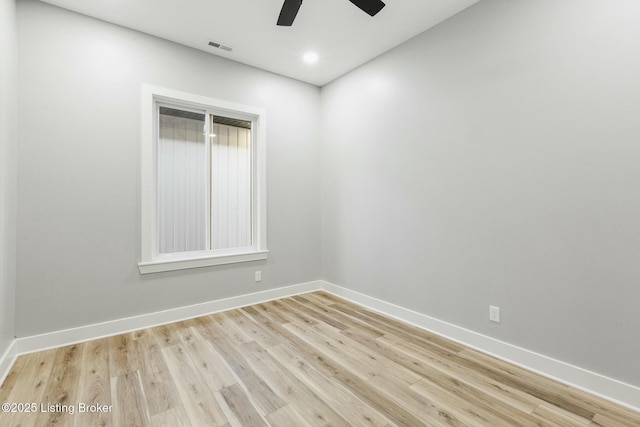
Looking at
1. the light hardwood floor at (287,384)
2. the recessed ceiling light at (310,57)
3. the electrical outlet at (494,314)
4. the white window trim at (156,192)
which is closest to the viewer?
the light hardwood floor at (287,384)

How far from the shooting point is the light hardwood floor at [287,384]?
1.62 metres

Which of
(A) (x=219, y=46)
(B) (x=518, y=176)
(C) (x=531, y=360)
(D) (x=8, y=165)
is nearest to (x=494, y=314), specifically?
(C) (x=531, y=360)

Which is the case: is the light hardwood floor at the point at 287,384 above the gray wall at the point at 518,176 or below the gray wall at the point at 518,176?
below

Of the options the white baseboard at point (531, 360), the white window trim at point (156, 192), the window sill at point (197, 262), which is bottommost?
the white baseboard at point (531, 360)

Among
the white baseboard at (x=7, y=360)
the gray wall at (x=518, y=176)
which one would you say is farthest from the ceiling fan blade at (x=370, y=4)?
the white baseboard at (x=7, y=360)

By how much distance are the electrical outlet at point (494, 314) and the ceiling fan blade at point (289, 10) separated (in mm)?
2699

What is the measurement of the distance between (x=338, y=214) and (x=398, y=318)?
1.46 m

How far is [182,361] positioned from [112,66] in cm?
265

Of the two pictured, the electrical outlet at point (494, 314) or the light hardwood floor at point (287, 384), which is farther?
the electrical outlet at point (494, 314)

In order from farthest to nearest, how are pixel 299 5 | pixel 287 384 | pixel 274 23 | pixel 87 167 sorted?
pixel 274 23, pixel 87 167, pixel 299 5, pixel 287 384

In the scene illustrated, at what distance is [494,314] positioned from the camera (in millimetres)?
2316

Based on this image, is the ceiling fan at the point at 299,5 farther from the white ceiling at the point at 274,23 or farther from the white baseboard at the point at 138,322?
the white baseboard at the point at 138,322

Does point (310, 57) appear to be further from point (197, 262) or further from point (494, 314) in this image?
point (494, 314)

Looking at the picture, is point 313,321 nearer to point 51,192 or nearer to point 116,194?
point 116,194
